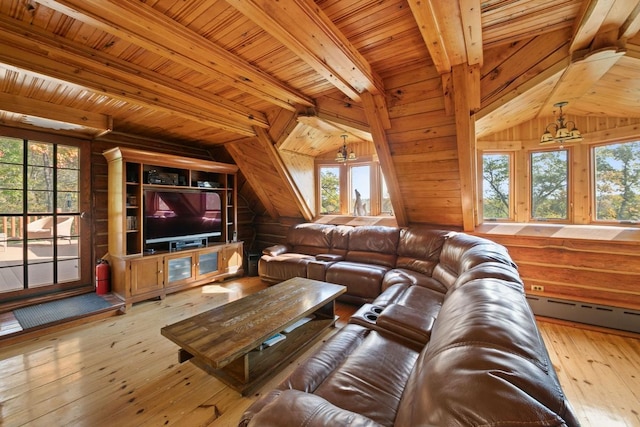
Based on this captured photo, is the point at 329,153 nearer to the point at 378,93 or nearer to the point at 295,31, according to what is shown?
the point at 378,93

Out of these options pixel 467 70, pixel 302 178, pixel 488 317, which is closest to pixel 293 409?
pixel 488 317

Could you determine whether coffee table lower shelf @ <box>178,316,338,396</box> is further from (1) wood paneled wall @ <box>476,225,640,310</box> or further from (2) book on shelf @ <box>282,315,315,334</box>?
(1) wood paneled wall @ <box>476,225,640,310</box>

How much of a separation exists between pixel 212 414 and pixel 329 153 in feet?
13.8

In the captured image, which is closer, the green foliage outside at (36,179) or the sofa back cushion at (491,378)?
the sofa back cushion at (491,378)

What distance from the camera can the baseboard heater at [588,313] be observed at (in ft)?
8.88

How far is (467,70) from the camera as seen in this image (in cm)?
234

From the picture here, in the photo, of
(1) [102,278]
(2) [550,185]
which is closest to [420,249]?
(2) [550,185]

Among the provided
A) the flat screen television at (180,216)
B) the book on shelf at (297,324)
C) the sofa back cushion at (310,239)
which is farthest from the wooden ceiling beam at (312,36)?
the flat screen television at (180,216)

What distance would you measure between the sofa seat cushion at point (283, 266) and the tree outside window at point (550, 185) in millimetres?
3321

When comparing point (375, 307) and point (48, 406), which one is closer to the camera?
point (48, 406)

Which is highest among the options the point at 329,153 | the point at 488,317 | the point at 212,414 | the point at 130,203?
the point at 329,153

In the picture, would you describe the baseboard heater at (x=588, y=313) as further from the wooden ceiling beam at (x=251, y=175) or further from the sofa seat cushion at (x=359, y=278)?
the wooden ceiling beam at (x=251, y=175)

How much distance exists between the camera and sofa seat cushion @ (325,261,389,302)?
10.9 ft

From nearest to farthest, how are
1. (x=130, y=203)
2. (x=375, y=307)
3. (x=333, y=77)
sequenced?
1. (x=375, y=307)
2. (x=333, y=77)
3. (x=130, y=203)
